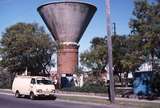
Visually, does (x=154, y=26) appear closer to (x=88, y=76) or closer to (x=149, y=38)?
(x=149, y=38)

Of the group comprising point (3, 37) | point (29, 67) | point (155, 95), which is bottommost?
point (155, 95)

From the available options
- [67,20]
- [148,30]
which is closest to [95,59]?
[67,20]

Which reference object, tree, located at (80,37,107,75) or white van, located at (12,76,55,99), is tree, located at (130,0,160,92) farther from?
tree, located at (80,37,107,75)

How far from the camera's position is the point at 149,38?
104 ft

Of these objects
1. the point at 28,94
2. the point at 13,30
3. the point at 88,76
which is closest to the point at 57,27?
the point at 13,30

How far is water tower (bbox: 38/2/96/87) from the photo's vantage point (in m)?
66.8

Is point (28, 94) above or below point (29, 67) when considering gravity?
below

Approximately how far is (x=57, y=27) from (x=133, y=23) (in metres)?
33.9

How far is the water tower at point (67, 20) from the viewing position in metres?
66.8

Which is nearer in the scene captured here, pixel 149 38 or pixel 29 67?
pixel 149 38

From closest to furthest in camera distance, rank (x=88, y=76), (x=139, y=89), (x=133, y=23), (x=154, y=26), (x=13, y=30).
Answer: (x=154, y=26), (x=133, y=23), (x=139, y=89), (x=88, y=76), (x=13, y=30)

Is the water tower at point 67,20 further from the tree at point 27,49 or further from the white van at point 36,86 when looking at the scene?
the white van at point 36,86

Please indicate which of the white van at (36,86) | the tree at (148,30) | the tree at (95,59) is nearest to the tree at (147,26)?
the tree at (148,30)

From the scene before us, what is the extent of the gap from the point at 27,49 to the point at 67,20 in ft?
41.5
